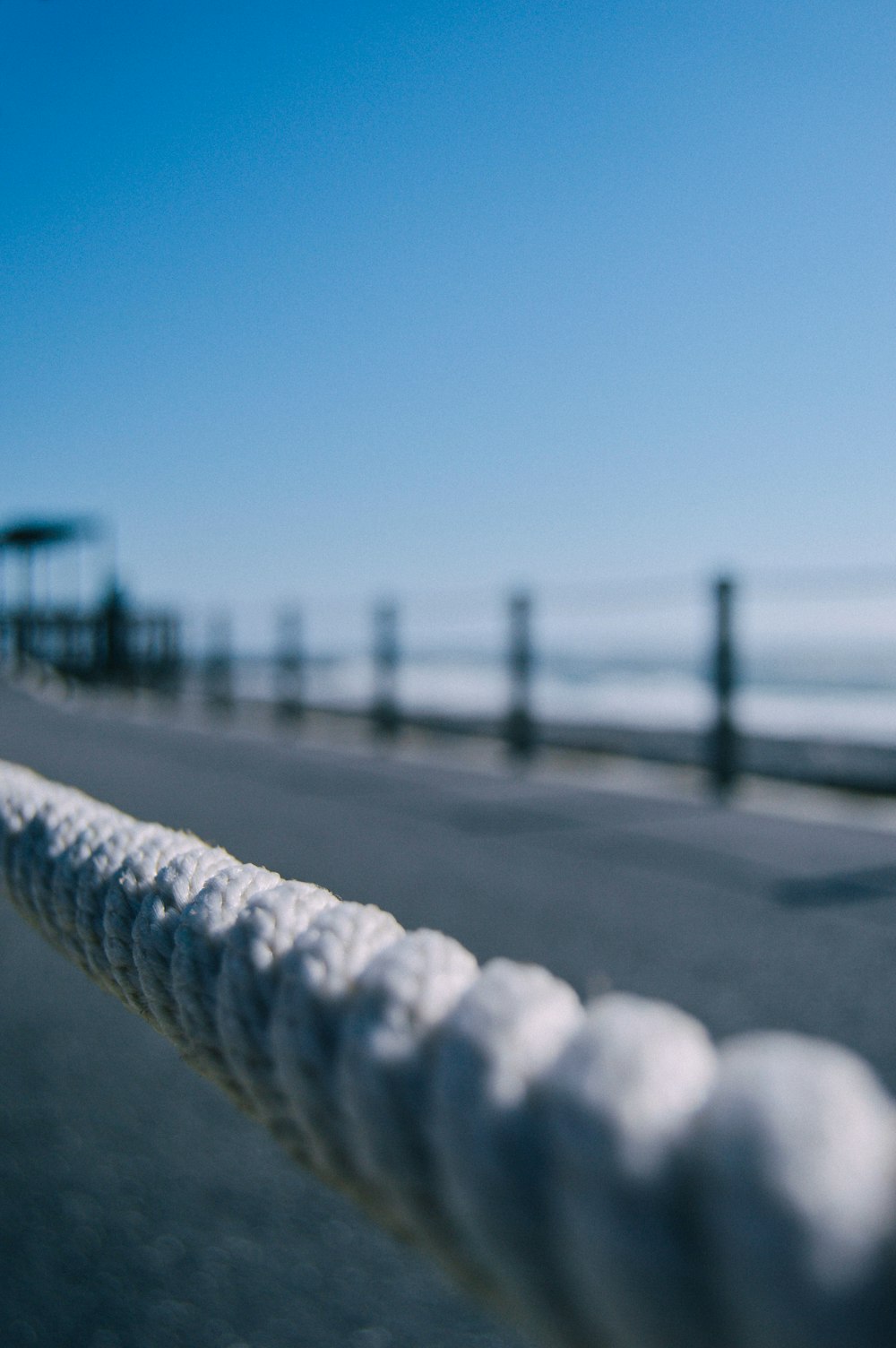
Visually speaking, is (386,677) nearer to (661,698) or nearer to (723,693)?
(723,693)

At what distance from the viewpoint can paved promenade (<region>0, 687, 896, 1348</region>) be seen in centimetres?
92

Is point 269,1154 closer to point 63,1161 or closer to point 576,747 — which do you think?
point 63,1161

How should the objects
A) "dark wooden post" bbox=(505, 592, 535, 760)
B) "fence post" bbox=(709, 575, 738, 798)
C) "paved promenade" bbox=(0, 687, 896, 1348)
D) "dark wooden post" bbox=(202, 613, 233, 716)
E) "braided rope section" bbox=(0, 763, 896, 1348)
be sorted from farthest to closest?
"dark wooden post" bbox=(202, 613, 233, 716)
"dark wooden post" bbox=(505, 592, 535, 760)
"fence post" bbox=(709, 575, 738, 798)
"paved promenade" bbox=(0, 687, 896, 1348)
"braided rope section" bbox=(0, 763, 896, 1348)

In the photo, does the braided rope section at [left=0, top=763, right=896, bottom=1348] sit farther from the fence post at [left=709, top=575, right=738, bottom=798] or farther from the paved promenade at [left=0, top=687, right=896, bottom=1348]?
the fence post at [left=709, top=575, right=738, bottom=798]

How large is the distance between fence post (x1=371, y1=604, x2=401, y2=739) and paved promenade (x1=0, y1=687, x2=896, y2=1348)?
2.99 m

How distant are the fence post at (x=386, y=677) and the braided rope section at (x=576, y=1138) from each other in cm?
676

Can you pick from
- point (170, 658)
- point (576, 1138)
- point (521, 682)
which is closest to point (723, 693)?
point (521, 682)

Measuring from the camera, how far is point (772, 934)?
205cm

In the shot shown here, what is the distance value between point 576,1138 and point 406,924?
6.21 ft

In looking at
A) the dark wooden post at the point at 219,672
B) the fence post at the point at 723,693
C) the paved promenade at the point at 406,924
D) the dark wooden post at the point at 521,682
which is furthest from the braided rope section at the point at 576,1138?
the dark wooden post at the point at 219,672

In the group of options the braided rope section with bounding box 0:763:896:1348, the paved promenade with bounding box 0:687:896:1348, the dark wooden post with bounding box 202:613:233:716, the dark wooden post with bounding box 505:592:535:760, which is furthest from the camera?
the dark wooden post with bounding box 202:613:233:716

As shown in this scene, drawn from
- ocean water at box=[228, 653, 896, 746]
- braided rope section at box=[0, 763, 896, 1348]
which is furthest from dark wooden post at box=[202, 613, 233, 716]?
braided rope section at box=[0, 763, 896, 1348]

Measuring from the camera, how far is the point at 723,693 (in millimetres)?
4469

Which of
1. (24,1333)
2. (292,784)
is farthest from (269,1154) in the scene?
(292,784)
